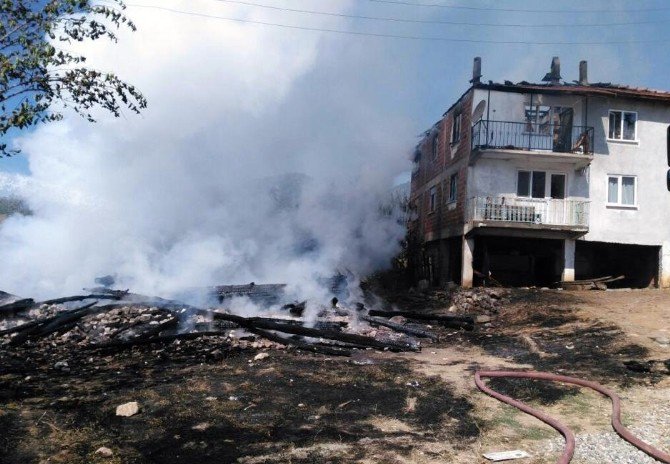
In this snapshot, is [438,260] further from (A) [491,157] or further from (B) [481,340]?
(B) [481,340]

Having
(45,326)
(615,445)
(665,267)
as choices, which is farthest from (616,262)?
(45,326)

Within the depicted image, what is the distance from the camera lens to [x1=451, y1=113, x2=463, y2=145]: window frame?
71.8 feet

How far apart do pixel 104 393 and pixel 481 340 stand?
8626 mm

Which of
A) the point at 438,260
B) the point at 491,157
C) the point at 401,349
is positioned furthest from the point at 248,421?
the point at 438,260

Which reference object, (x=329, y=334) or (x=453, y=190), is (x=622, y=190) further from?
(x=329, y=334)

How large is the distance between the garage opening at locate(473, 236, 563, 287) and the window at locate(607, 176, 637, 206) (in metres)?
2.78

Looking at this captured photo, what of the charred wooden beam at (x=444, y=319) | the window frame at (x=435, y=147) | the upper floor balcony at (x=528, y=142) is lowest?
the charred wooden beam at (x=444, y=319)

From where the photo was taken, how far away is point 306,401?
22.0ft

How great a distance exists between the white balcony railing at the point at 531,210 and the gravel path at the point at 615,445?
46.6ft

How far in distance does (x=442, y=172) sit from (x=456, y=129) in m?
2.23

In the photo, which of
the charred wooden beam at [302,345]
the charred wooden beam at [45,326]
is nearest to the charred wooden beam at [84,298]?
the charred wooden beam at [45,326]

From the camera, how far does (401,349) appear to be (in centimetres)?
1049

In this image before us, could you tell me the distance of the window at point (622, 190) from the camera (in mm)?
20359

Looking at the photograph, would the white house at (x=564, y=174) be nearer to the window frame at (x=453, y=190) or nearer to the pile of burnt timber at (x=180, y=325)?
the window frame at (x=453, y=190)
